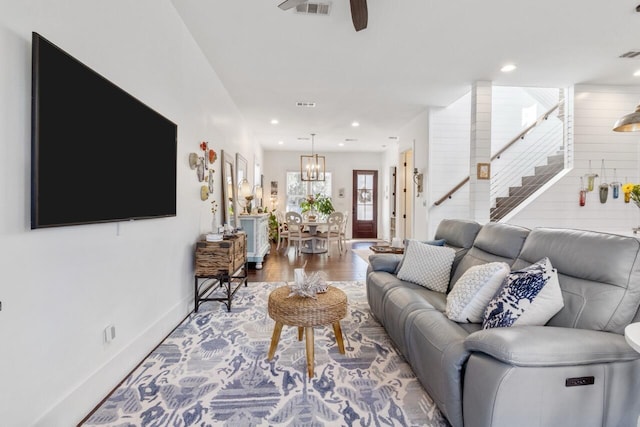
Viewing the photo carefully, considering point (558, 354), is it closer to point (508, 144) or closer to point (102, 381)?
point (102, 381)

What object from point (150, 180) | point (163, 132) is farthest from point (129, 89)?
point (150, 180)

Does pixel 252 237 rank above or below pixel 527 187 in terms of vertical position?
below

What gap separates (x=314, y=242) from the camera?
711cm

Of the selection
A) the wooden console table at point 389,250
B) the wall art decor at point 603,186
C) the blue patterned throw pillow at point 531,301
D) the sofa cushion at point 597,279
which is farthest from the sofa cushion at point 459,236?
the wall art decor at point 603,186

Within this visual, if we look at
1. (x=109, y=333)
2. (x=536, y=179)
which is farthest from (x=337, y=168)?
(x=109, y=333)

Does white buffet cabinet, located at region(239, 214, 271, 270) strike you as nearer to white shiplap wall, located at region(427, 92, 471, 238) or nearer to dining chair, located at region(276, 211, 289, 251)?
dining chair, located at region(276, 211, 289, 251)

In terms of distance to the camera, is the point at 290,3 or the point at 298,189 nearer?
the point at 290,3

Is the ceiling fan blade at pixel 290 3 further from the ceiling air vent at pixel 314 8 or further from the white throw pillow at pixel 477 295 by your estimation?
the white throw pillow at pixel 477 295

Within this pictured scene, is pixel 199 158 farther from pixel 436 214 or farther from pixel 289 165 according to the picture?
pixel 289 165

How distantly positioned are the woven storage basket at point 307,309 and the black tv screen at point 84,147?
1.13 m

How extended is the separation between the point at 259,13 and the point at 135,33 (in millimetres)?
1104

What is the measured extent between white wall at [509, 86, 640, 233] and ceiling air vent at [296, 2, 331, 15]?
396cm

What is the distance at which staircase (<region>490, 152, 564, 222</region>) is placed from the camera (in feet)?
17.3

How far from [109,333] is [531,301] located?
92.6 inches
